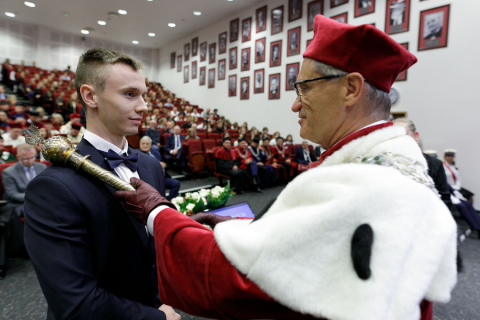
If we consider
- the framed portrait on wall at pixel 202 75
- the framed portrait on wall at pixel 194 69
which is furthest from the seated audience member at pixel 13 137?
the framed portrait on wall at pixel 194 69

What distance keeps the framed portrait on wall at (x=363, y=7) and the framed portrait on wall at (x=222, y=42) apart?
6613 millimetres

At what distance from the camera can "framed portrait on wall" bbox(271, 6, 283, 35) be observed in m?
10.8

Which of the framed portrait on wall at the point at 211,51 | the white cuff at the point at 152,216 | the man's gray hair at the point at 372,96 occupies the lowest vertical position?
the white cuff at the point at 152,216

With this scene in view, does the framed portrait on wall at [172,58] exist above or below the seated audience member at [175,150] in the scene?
above

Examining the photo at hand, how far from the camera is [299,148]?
8.79 meters

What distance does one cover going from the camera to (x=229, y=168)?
6.84m

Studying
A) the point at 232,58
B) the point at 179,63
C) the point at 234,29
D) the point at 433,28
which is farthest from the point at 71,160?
the point at 179,63

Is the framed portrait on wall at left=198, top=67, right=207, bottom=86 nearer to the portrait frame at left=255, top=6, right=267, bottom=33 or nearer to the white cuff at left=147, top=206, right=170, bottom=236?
the portrait frame at left=255, top=6, right=267, bottom=33

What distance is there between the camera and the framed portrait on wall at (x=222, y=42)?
13.4 m

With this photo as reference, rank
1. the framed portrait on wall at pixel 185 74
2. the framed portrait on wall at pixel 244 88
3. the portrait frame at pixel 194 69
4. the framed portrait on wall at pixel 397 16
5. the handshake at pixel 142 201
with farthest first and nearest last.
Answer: the framed portrait on wall at pixel 185 74 < the portrait frame at pixel 194 69 < the framed portrait on wall at pixel 244 88 < the framed portrait on wall at pixel 397 16 < the handshake at pixel 142 201

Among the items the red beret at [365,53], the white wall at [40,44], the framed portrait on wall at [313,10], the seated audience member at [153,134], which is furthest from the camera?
the white wall at [40,44]

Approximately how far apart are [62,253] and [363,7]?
10.1m

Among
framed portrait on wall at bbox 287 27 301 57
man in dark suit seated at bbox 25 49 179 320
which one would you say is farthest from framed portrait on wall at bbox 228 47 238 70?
man in dark suit seated at bbox 25 49 179 320

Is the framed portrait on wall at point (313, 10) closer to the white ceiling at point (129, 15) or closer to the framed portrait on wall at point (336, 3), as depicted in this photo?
the framed portrait on wall at point (336, 3)
